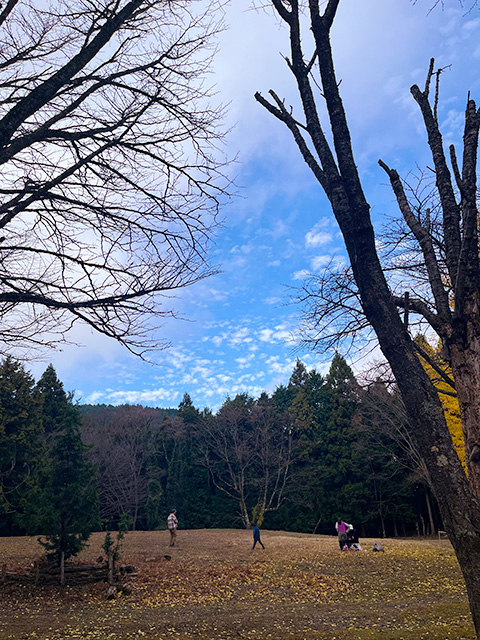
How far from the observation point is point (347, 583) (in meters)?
10.3

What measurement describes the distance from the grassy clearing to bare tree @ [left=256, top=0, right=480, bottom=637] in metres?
3.94

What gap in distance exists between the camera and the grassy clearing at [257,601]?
21.6ft

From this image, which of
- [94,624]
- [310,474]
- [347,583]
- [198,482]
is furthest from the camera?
[198,482]

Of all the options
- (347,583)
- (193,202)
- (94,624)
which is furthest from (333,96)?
(347,583)

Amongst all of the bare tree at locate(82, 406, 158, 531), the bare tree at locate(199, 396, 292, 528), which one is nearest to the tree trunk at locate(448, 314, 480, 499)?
the bare tree at locate(82, 406, 158, 531)

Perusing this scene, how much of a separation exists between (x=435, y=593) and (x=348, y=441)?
72.9 ft

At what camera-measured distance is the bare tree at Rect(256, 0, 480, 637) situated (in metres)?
2.89

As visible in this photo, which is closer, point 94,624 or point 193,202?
point 193,202

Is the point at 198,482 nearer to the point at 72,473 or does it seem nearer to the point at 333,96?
the point at 72,473

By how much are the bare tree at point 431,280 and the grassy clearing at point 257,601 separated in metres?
3.94

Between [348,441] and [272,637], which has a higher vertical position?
[348,441]

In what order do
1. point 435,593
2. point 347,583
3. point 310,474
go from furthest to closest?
1. point 310,474
2. point 347,583
3. point 435,593

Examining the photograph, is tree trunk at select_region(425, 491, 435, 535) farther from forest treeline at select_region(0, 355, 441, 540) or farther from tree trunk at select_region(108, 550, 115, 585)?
tree trunk at select_region(108, 550, 115, 585)

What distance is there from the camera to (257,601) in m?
8.62
